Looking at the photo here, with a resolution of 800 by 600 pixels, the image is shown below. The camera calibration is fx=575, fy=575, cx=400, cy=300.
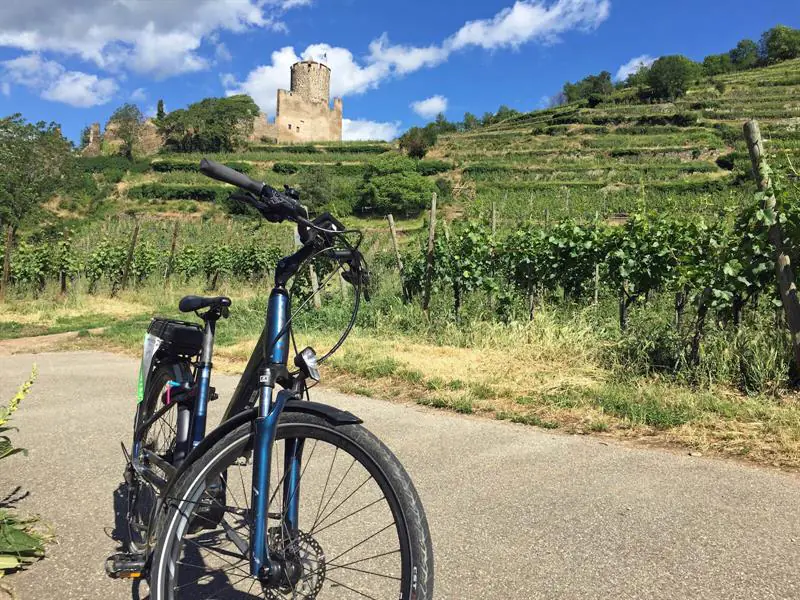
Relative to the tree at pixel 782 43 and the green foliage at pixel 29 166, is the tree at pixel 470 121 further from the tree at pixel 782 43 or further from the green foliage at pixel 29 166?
the green foliage at pixel 29 166

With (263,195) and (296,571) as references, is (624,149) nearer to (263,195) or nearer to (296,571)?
(263,195)

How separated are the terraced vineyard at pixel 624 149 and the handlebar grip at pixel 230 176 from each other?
110ft

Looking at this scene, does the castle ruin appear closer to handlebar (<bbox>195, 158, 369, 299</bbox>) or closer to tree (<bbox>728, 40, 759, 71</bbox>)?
tree (<bbox>728, 40, 759, 71</bbox>)

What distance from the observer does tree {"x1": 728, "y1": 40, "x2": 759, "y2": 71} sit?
9531 centimetres

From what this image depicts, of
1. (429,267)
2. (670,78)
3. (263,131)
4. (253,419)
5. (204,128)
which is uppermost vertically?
(670,78)

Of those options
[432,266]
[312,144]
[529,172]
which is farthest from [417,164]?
[432,266]

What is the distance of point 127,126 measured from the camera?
7344 centimetres

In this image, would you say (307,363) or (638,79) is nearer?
(307,363)

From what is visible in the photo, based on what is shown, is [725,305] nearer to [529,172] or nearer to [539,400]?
[539,400]

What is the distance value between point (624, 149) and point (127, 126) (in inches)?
2353

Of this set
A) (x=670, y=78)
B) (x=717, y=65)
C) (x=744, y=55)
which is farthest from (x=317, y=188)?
(x=744, y=55)

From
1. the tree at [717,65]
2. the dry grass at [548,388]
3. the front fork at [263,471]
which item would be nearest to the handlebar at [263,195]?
the front fork at [263,471]

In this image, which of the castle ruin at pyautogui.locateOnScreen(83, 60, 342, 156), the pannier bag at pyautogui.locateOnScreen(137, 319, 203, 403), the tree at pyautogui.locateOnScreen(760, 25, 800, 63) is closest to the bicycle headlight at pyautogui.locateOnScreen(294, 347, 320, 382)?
the pannier bag at pyautogui.locateOnScreen(137, 319, 203, 403)

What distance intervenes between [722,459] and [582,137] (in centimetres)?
6578
